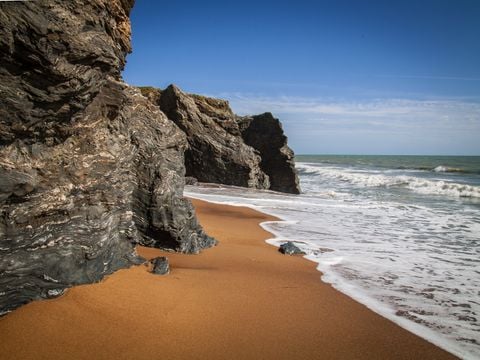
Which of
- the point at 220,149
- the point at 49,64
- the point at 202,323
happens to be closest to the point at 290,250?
the point at 202,323

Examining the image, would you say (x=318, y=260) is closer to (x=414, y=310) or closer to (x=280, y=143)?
(x=414, y=310)

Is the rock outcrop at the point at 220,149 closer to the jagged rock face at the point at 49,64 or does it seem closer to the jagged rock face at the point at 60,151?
the jagged rock face at the point at 60,151

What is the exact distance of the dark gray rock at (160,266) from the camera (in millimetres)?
4180

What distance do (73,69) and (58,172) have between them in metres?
0.97

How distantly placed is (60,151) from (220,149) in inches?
639

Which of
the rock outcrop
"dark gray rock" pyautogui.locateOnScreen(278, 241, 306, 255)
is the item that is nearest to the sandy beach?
"dark gray rock" pyautogui.locateOnScreen(278, 241, 306, 255)

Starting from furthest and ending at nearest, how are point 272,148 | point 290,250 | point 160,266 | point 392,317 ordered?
1. point 272,148
2. point 290,250
3. point 160,266
4. point 392,317

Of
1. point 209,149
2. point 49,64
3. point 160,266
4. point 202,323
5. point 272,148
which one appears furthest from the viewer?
point 272,148

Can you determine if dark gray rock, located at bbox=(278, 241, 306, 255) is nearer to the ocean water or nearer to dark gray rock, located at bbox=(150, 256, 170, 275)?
the ocean water

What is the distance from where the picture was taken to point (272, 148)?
2247 centimetres

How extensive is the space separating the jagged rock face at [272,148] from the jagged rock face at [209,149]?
5.44 feet

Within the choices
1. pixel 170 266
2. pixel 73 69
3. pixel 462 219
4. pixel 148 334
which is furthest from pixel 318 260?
pixel 462 219

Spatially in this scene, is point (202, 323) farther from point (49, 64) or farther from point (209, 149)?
point (209, 149)

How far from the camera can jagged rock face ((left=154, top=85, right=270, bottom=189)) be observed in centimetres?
1922
